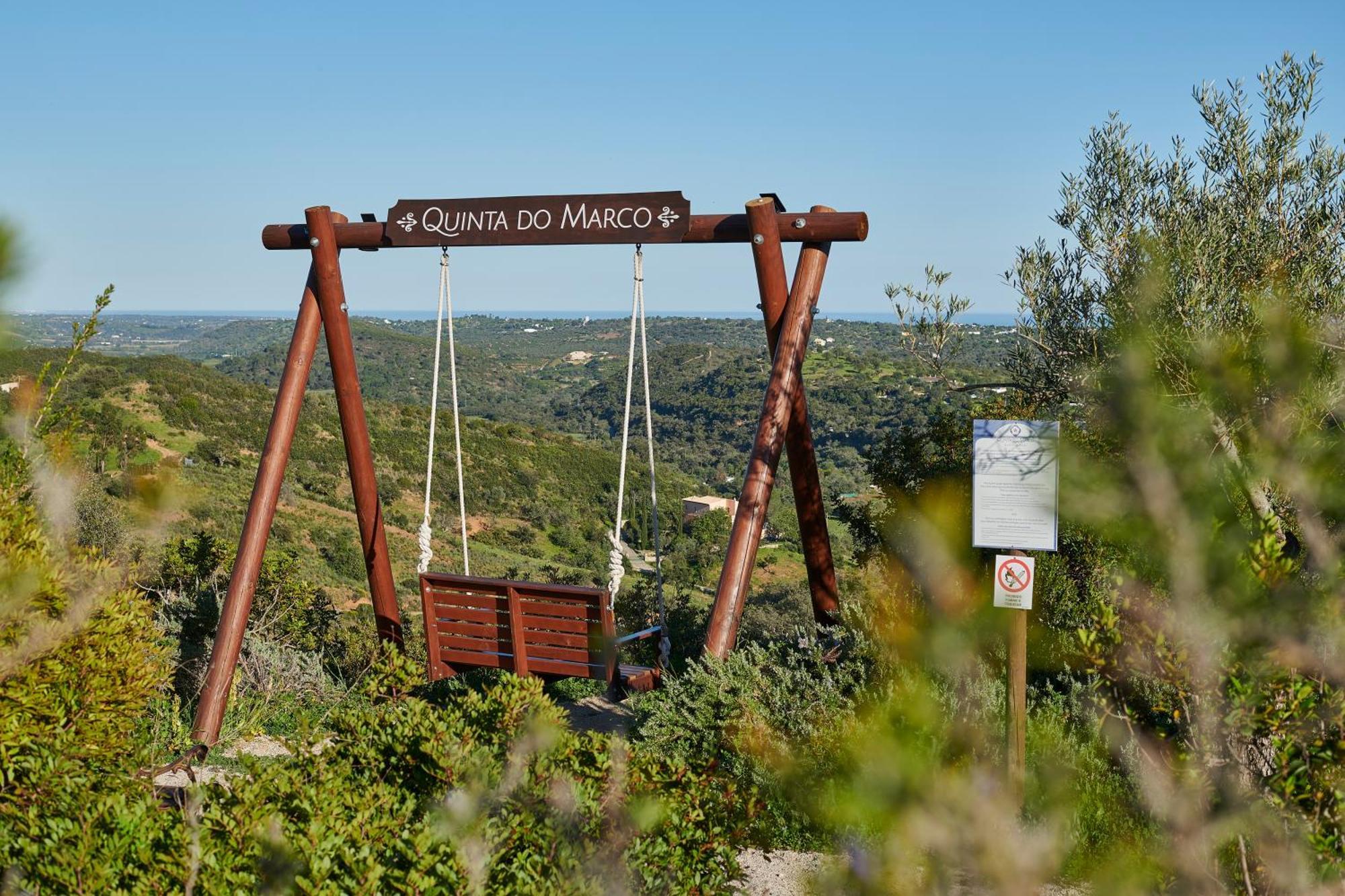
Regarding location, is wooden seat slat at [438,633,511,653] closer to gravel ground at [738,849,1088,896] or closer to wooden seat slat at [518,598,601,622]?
wooden seat slat at [518,598,601,622]

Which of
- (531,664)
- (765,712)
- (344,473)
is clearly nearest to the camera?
(765,712)

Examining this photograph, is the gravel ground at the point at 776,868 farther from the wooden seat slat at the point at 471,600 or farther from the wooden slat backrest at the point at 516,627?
the wooden seat slat at the point at 471,600

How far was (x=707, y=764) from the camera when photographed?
3586 millimetres

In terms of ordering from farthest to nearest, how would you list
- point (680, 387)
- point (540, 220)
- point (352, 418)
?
point (680, 387), point (352, 418), point (540, 220)

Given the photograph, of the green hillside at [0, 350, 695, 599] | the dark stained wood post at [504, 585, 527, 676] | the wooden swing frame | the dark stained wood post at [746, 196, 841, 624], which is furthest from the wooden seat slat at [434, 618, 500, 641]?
the green hillside at [0, 350, 695, 599]

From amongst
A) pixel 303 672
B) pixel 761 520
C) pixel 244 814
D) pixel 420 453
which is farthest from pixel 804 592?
pixel 420 453

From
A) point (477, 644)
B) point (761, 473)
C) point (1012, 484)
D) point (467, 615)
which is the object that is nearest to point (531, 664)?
point (477, 644)

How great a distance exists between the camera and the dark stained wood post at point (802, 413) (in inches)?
212

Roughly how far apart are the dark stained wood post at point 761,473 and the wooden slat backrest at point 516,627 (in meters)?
0.56

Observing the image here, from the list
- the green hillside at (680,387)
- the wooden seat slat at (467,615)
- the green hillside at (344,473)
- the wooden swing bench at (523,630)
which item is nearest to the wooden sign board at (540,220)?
the wooden swing bench at (523,630)

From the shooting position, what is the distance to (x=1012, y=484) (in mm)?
3762

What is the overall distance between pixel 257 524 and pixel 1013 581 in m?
4.09

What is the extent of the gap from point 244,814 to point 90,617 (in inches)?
52.1

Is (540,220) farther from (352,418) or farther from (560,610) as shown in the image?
(560,610)
